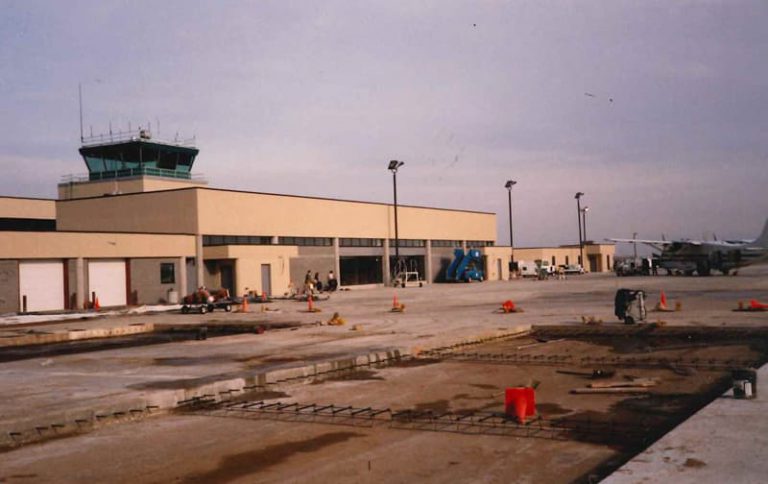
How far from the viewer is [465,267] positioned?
256 feet

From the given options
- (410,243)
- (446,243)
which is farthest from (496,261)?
(410,243)

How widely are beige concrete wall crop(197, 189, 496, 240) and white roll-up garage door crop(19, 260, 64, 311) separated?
11.6 m

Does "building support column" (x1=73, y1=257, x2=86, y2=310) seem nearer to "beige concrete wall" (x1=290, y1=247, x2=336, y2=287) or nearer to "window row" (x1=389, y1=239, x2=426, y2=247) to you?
"beige concrete wall" (x1=290, y1=247, x2=336, y2=287)

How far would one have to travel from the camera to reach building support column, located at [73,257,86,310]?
44781mm

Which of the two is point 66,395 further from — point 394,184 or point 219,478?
point 394,184

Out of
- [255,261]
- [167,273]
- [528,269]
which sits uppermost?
[255,261]

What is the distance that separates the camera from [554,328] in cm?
2480

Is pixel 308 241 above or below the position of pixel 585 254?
above

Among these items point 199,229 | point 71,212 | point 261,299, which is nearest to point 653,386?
point 261,299

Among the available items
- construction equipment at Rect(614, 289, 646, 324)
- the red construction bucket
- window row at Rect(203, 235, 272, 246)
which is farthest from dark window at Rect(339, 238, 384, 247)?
the red construction bucket

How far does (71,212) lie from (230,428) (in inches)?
2115

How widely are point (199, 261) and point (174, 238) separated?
8.85 ft

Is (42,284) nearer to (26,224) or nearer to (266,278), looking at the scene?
(266,278)

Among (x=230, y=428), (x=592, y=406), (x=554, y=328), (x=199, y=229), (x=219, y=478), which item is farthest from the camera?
(x=199, y=229)
